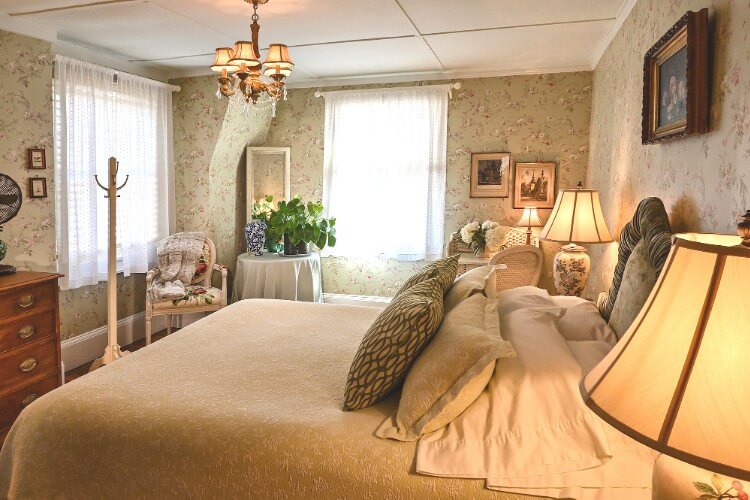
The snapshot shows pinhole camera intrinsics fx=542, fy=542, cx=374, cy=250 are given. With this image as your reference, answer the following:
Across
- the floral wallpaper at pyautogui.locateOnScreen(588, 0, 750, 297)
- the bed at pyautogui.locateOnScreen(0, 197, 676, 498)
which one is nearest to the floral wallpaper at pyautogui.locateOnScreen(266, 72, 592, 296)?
the floral wallpaper at pyautogui.locateOnScreen(588, 0, 750, 297)

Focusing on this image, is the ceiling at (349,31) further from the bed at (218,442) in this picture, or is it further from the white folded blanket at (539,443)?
the white folded blanket at (539,443)

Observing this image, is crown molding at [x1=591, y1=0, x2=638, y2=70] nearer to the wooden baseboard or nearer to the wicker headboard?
the wicker headboard

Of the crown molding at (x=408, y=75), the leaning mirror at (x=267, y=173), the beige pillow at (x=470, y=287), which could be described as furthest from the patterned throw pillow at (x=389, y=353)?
the leaning mirror at (x=267, y=173)

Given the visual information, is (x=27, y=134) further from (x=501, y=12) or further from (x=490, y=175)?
(x=490, y=175)

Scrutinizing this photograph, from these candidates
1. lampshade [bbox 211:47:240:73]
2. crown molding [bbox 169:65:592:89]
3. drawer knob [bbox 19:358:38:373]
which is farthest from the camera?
crown molding [bbox 169:65:592:89]

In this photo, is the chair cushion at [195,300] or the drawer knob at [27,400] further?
the chair cushion at [195,300]

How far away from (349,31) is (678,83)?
222cm

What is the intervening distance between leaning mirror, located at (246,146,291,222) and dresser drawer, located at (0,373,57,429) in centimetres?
269

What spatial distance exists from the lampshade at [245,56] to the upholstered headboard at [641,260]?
185 cm

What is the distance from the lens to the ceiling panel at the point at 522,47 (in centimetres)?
355

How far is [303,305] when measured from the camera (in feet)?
10.0

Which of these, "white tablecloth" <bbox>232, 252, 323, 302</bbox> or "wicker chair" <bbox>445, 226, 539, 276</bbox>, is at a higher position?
"wicker chair" <bbox>445, 226, 539, 276</bbox>

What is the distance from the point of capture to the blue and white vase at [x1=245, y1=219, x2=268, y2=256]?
5.00 metres

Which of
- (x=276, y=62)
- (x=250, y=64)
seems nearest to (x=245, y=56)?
(x=250, y=64)
